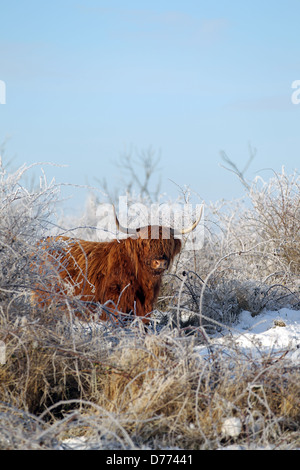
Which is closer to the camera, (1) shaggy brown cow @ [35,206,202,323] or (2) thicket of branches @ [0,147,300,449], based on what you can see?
(2) thicket of branches @ [0,147,300,449]

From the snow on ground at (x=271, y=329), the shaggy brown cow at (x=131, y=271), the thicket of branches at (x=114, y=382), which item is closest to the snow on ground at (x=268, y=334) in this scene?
the snow on ground at (x=271, y=329)

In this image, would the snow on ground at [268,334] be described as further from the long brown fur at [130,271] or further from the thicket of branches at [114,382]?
the long brown fur at [130,271]

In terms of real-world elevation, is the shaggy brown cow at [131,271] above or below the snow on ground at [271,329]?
above

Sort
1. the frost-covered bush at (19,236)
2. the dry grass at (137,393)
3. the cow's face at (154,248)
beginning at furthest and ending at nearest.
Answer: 1. the cow's face at (154,248)
2. the frost-covered bush at (19,236)
3. the dry grass at (137,393)

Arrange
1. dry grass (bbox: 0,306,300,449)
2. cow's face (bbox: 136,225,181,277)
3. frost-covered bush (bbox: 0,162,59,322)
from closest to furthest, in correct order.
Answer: dry grass (bbox: 0,306,300,449) → frost-covered bush (bbox: 0,162,59,322) → cow's face (bbox: 136,225,181,277)

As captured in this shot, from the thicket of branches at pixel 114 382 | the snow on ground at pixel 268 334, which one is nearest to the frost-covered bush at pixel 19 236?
the thicket of branches at pixel 114 382

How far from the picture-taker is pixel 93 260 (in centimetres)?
655

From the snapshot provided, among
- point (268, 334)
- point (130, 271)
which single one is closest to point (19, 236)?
point (130, 271)

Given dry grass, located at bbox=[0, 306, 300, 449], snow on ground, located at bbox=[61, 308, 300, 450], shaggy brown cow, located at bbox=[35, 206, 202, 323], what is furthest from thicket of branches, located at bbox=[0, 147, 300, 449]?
shaggy brown cow, located at bbox=[35, 206, 202, 323]

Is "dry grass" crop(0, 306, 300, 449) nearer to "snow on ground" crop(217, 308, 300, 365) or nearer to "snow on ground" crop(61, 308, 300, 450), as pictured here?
"snow on ground" crop(61, 308, 300, 450)

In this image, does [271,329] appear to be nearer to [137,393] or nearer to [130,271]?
[130,271]

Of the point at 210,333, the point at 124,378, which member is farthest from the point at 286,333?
the point at 124,378

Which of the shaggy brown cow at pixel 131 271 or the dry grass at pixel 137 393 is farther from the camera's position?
the shaggy brown cow at pixel 131 271

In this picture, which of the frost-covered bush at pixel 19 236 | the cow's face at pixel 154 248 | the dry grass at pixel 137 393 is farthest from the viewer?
the cow's face at pixel 154 248
